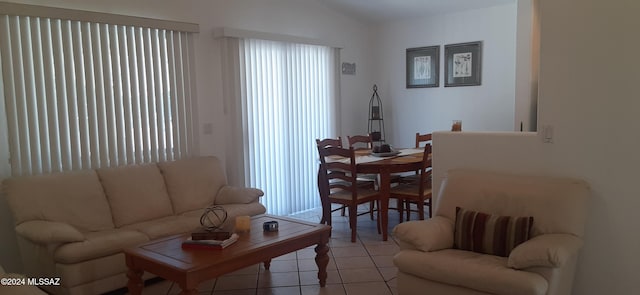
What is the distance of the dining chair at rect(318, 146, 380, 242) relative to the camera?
14.1 ft

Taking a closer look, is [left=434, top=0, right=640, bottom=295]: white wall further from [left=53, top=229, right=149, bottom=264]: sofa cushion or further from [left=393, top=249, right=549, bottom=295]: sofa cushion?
[left=53, top=229, right=149, bottom=264]: sofa cushion

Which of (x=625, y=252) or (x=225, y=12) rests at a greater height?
(x=225, y=12)

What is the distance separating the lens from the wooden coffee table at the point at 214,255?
8.44 ft

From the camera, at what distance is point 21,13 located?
3.42 m

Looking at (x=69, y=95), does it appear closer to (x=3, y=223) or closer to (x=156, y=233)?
(x=3, y=223)

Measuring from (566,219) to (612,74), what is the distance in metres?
0.87

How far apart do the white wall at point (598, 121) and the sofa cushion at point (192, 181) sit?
263 cm

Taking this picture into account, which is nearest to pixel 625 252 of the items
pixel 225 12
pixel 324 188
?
pixel 324 188

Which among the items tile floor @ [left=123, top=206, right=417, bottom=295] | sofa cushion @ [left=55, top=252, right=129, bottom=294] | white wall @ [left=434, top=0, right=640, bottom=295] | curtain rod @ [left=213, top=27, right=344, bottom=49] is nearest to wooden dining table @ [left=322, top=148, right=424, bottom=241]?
tile floor @ [left=123, top=206, right=417, bottom=295]

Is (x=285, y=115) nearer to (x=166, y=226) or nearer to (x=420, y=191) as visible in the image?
(x=420, y=191)

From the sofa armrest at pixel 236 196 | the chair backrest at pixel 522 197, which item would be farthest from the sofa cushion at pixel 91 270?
the chair backrest at pixel 522 197

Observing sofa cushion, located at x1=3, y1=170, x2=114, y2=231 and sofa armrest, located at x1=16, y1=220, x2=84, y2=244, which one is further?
sofa cushion, located at x1=3, y1=170, x2=114, y2=231

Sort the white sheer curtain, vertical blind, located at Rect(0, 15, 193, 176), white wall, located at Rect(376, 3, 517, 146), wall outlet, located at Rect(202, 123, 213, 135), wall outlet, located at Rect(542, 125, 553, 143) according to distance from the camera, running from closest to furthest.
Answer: wall outlet, located at Rect(542, 125, 553, 143), vertical blind, located at Rect(0, 15, 193, 176), wall outlet, located at Rect(202, 123, 213, 135), the white sheer curtain, white wall, located at Rect(376, 3, 517, 146)

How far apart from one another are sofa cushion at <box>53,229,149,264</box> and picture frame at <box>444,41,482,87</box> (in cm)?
405
